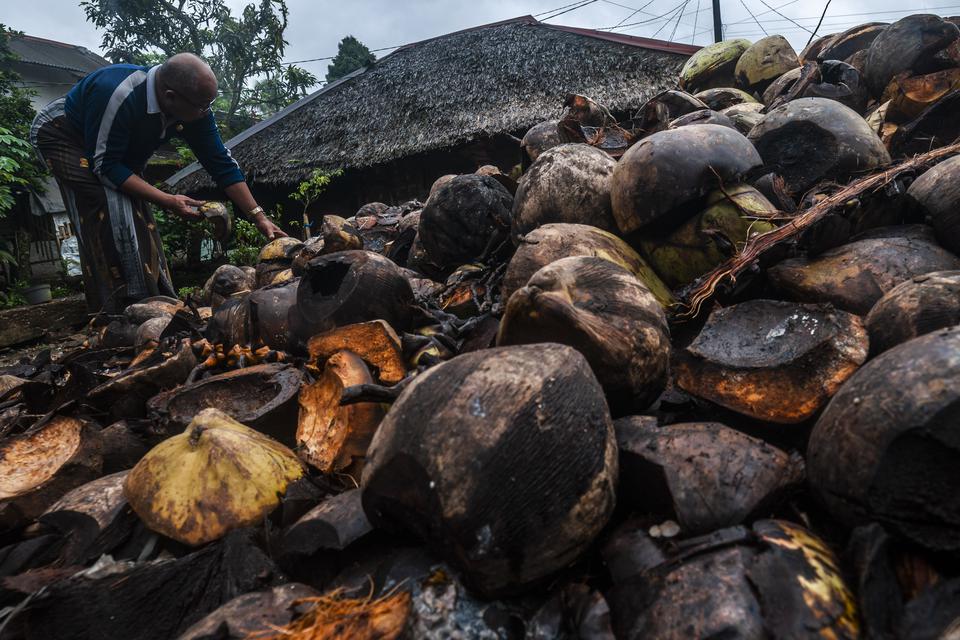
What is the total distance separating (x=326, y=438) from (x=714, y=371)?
1.54 metres

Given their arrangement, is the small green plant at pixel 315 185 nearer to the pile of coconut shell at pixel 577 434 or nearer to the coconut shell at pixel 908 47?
the pile of coconut shell at pixel 577 434

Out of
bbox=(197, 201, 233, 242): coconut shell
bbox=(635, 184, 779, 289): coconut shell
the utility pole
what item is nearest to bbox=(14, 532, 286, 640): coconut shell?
bbox=(635, 184, 779, 289): coconut shell

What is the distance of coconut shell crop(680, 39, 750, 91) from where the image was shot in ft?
21.2

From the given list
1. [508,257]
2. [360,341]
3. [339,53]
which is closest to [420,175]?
[508,257]

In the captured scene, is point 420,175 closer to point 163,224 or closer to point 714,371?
point 163,224

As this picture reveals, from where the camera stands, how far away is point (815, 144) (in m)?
3.15

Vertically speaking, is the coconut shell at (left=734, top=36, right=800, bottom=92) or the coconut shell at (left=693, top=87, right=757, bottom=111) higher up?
the coconut shell at (left=734, top=36, right=800, bottom=92)

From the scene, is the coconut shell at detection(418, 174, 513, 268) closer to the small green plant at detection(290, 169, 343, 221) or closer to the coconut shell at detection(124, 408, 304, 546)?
the coconut shell at detection(124, 408, 304, 546)

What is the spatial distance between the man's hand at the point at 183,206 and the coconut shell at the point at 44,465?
8.17ft

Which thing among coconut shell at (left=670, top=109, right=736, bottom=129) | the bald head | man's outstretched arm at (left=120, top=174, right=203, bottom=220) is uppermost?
the bald head

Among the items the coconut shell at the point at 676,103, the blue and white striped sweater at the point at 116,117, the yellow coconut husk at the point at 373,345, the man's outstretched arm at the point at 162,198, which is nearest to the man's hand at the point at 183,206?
the man's outstretched arm at the point at 162,198

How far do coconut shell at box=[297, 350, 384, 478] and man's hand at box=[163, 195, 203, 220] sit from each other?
9.76 feet

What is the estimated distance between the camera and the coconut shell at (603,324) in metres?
1.79

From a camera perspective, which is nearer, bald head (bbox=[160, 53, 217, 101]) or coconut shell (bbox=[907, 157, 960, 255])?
coconut shell (bbox=[907, 157, 960, 255])
